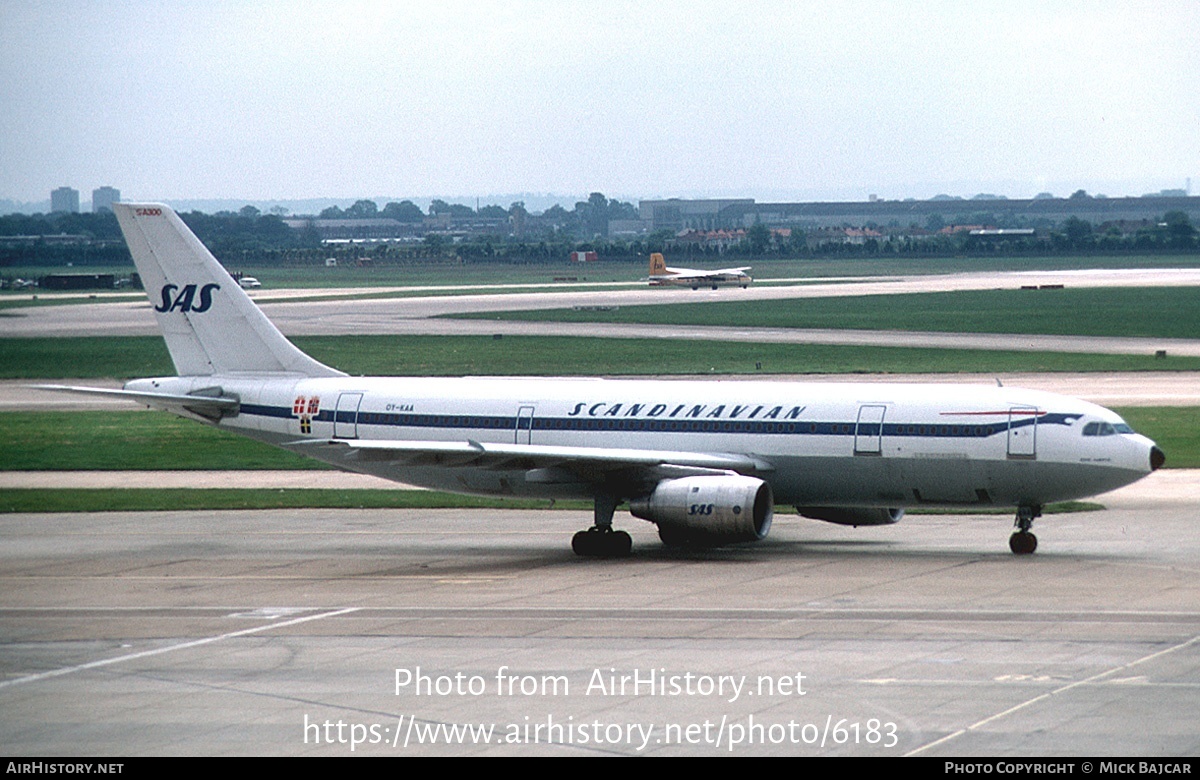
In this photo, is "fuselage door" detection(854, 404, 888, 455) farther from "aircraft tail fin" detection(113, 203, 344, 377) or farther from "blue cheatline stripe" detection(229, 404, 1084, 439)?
"aircraft tail fin" detection(113, 203, 344, 377)

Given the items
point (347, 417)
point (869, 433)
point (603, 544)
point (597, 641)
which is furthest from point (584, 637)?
point (347, 417)

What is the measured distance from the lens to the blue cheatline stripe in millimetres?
39219

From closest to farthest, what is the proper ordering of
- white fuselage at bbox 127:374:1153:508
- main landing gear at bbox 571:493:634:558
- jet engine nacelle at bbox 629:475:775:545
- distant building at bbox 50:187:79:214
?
1. distant building at bbox 50:187:79:214
2. jet engine nacelle at bbox 629:475:775:545
3. white fuselage at bbox 127:374:1153:508
4. main landing gear at bbox 571:493:634:558

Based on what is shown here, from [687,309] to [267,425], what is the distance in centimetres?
10209

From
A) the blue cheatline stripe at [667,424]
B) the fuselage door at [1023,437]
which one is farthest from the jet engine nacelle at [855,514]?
the fuselage door at [1023,437]

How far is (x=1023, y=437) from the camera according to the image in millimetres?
38812

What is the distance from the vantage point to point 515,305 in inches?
6078

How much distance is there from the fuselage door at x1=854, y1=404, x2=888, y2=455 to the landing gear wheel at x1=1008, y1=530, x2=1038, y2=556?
376 centimetres

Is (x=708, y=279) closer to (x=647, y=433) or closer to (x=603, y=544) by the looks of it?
(x=647, y=433)

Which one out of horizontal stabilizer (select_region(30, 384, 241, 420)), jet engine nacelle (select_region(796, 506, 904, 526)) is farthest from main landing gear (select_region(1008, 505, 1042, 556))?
horizontal stabilizer (select_region(30, 384, 241, 420))

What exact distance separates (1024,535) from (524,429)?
12878 millimetres

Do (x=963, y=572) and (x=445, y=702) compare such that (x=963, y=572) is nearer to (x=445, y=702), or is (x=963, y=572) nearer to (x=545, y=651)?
(x=545, y=651)

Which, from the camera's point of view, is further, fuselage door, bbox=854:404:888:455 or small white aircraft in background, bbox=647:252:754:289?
small white aircraft in background, bbox=647:252:754:289

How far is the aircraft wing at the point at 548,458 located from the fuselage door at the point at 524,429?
2106 millimetres
